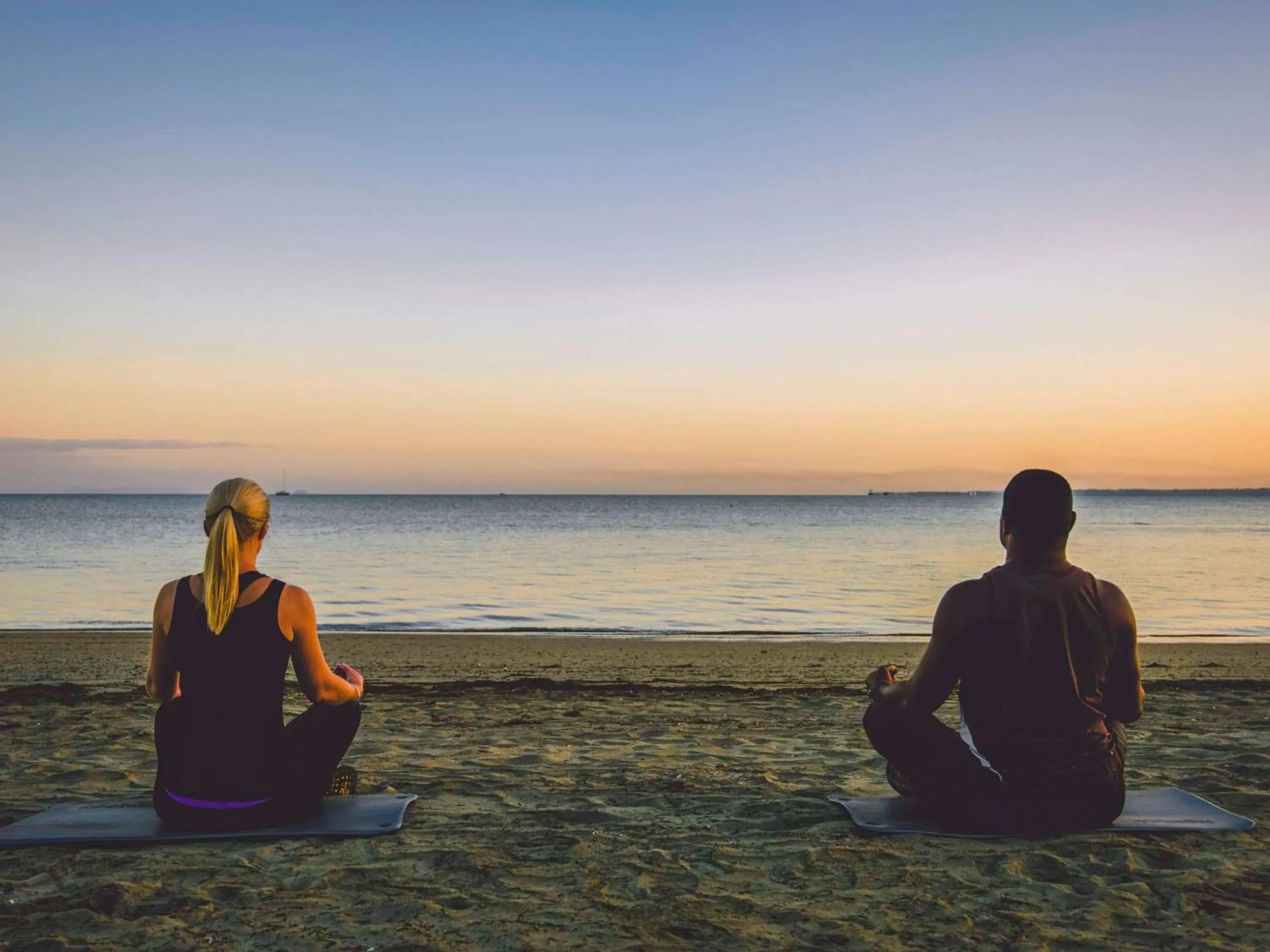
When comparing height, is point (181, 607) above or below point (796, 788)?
Result: above

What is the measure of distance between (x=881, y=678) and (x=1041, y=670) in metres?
0.72

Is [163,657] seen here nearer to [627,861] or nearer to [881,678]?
[627,861]

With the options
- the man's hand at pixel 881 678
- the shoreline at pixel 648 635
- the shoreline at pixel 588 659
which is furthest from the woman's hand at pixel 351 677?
the shoreline at pixel 648 635

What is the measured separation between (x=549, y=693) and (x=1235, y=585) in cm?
2341

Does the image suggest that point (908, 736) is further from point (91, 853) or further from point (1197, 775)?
point (91, 853)

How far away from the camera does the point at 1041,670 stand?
4.14 metres

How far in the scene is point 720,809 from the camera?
5.20m

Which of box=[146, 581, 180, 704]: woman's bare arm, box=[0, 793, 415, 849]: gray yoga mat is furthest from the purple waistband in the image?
box=[146, 581, 180, 704]: woman's bare arm

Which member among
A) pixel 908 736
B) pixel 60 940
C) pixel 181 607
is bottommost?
pixel 60 940

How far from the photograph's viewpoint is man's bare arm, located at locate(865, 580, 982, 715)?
4141 millimetres

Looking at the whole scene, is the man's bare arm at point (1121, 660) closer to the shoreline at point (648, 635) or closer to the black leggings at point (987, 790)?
the black leggings at point (987, 790)

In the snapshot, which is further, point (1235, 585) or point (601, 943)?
point (1235, 585)

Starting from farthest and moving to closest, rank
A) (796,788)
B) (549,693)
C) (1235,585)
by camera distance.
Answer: (1235,585) < (549,693) < (796,788)

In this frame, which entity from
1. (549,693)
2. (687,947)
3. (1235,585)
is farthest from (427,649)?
(1235,585)
